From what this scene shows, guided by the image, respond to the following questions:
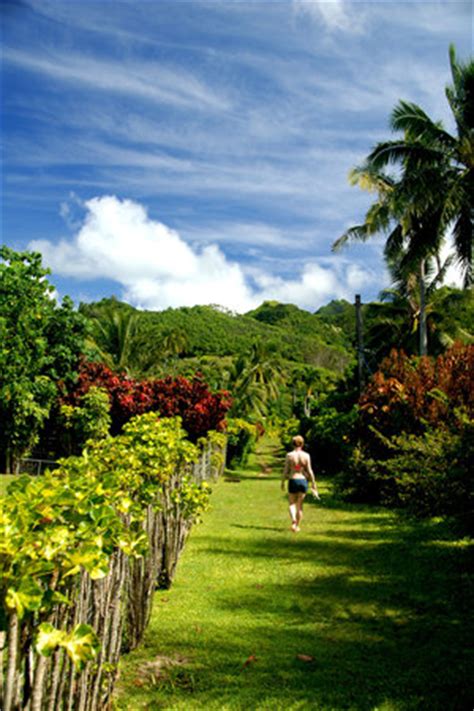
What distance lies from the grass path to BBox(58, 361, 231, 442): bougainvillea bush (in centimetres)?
848

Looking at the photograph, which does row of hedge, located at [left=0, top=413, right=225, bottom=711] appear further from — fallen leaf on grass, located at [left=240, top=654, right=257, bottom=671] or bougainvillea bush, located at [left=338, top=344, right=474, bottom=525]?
bougainvillea bush, located at [left=338, top=344, right=474, bottom=525]

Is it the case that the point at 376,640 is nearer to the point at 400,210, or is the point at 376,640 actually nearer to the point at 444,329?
the point at 400,210

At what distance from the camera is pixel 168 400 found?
18.7 metres

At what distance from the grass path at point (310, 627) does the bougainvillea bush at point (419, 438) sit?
35.6 inches

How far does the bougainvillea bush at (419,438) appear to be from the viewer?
7.71 meters

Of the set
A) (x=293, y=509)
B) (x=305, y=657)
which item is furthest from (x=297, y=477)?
(x=305, y=657)

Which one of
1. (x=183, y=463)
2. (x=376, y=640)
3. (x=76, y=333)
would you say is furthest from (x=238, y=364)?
(x=376, y=640)

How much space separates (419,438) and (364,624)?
4.65m

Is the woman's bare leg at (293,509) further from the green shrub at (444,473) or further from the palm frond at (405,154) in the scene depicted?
the palm frond at (405,154)

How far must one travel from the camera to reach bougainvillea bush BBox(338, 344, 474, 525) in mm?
7707

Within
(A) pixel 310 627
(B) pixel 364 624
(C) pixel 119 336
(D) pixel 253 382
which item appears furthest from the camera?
(D) pixel 253 382

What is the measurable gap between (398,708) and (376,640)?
1.31 m

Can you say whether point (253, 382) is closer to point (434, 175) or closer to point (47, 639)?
A: point (434, 175)

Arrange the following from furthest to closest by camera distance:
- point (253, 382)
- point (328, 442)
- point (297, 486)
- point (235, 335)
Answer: point (235, 335), point (253, 382), point (328, 442), point (297, 486)
